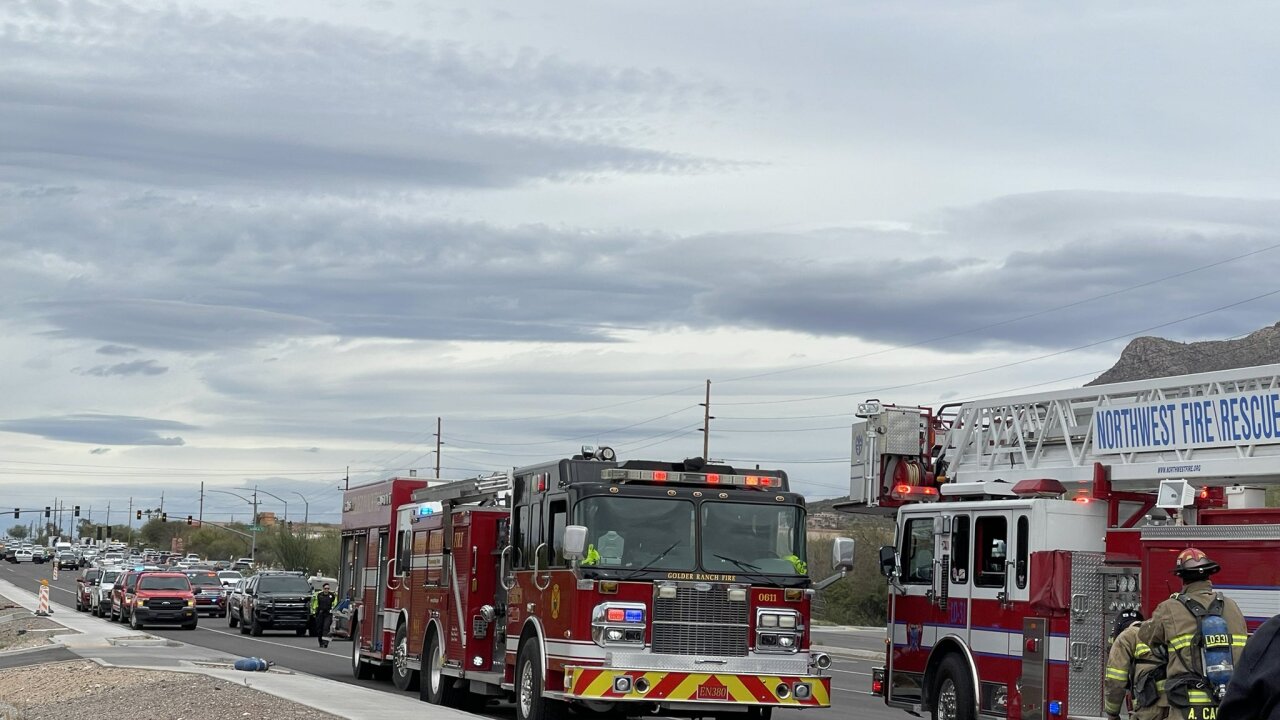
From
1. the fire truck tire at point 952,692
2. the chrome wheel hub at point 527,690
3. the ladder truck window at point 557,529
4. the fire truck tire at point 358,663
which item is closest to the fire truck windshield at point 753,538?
the ladder truck window at point 557,529

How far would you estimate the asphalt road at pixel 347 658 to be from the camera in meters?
21.8

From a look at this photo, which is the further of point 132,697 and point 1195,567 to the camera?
point 132,697

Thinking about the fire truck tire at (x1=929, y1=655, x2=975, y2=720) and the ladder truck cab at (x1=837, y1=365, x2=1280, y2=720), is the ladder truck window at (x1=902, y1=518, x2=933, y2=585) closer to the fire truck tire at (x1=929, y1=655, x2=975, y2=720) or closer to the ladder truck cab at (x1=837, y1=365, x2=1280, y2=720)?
the ladder truck cab at (x1=837, y1=365, x2=1280, y2=720)

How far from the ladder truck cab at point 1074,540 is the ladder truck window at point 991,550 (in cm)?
2

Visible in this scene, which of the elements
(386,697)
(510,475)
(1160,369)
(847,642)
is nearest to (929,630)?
(510,475)

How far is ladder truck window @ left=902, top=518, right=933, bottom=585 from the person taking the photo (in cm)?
1673

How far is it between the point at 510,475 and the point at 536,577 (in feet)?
7.24

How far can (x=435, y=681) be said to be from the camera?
2106 centimetres

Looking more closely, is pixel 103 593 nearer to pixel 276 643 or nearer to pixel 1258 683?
pixel 276 643

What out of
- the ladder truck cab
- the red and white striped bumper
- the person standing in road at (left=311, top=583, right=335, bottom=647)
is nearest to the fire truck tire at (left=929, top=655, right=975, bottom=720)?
the ladder truck cab

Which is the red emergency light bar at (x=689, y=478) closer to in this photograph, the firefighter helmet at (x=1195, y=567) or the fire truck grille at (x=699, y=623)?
the fire truck grille at (x=699, y=623)

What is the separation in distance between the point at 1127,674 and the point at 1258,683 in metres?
6.95

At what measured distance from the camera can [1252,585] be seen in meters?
12.5

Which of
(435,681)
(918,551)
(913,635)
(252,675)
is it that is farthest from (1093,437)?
(252,675)
